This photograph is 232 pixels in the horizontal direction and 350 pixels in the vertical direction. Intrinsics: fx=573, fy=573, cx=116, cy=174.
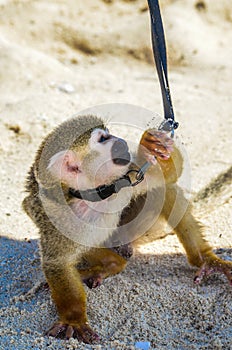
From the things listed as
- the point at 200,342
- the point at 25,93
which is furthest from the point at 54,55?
the point at 200,342

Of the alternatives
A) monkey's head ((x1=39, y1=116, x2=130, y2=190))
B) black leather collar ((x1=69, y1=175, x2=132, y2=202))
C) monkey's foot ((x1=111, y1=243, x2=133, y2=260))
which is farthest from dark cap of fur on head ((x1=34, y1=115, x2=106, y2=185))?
monkey's foot ((x1=111, y1=243, x2=133, y2=260))

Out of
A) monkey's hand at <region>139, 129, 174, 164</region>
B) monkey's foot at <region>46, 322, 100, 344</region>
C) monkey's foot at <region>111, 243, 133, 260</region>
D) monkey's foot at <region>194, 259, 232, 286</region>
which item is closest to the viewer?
monkey's foot at <region>46, 322, 100, 344</region>

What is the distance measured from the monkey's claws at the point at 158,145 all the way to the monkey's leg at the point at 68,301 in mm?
606

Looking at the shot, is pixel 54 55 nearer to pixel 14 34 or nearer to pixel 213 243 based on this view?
pixel 14 34

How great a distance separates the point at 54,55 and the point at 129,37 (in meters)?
0.73

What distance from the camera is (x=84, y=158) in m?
2.37

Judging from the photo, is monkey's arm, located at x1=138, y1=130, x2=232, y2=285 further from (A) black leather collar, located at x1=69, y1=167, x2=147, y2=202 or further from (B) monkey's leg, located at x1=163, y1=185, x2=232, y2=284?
(A) black leather collar, located at x1=69, y1=167, x2=147, y2=202

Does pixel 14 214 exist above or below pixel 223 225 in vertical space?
below

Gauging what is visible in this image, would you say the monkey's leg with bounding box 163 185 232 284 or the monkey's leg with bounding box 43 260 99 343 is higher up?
the monkey's leg with bounding box 163 185 232 284

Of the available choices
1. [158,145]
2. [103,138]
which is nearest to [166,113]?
[158,145]

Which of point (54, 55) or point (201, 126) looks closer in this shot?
point (201, 126)

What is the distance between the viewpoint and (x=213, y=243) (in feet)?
9.86

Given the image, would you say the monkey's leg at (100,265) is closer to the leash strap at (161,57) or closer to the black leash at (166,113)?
the black leash at (166,113)

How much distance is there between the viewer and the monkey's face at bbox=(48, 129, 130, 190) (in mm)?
2324
